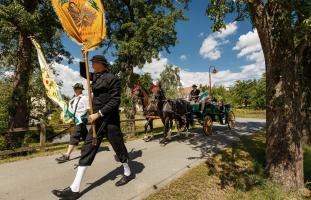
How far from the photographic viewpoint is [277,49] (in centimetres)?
606

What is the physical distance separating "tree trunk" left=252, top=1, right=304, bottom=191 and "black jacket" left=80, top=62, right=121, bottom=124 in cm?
392

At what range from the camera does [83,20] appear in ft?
19.5

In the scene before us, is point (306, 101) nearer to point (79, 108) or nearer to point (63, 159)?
point (79, 108)

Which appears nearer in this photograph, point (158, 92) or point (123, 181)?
point (123, 181)

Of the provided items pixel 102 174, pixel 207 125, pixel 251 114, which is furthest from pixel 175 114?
pixel 251 114

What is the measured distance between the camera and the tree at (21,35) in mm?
9508

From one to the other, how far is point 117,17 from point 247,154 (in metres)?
13.8

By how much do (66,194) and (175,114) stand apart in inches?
324

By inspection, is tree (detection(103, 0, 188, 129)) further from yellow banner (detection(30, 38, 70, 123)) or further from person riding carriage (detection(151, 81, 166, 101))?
yellow banner (detection(30, 38, 70, 123))

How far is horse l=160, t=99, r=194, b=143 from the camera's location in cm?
1141

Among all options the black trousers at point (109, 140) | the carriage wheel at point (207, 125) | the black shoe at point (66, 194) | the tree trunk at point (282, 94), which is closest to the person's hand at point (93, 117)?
the black trousers at point (109, 140)

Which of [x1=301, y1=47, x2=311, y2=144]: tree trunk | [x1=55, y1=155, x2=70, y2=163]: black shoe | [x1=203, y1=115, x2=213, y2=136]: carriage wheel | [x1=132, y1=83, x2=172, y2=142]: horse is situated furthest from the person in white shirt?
[x1=301, y1=47, x2=311, y2=144]: tree trunk

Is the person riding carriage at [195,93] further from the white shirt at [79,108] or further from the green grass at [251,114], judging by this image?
the green grass at [251,114]

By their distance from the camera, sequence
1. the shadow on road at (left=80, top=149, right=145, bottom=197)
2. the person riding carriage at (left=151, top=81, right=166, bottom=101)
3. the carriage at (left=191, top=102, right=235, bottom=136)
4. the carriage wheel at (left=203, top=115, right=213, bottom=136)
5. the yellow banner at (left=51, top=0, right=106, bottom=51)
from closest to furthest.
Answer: the shadow on road at (left=80, top=149, right=145, bottom=197) → the yellow banner at (left=51, top=0, right=106, bottom=51) → the person riding carriage at (left=151, top=81, right=166, bottom=101) → the carriage wheel at (left=203, top=115, right=213, bottom=136) → the carriage at (left=191, top=102, right=235, bottom=136)
